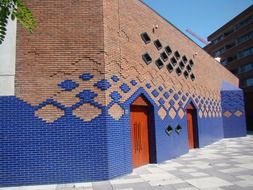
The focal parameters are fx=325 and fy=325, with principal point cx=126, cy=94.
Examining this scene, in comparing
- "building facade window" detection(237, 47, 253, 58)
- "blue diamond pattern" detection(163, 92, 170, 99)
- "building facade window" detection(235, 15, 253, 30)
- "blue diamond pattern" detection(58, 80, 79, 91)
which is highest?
"building facade window" detection(235, 15, 253, 30)

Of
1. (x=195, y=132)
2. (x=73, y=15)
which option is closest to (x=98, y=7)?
(x=73, y=15)

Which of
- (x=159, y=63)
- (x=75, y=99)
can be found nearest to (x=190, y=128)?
(x=159, y=63)

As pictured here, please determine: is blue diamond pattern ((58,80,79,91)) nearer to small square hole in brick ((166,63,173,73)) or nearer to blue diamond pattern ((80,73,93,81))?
blue diamond pattern ((80,73,93,81))

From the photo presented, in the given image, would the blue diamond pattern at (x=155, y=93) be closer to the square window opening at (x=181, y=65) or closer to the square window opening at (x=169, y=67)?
the square window opening at (x=169, y=67)

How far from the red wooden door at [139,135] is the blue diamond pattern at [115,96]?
1.43m

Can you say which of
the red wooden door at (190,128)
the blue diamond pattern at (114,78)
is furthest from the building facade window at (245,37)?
the blue diamond pattern at (114,78)

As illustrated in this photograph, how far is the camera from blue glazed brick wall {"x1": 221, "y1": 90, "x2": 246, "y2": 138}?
27263mm

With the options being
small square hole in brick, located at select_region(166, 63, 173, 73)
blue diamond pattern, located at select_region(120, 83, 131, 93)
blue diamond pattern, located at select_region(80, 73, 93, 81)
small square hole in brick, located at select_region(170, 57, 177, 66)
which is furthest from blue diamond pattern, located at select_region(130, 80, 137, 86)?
small square hole in brick, located at select_region(170, 57, 177, 66)

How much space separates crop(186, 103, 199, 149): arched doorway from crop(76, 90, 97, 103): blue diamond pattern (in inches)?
386

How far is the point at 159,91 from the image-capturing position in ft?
48.8

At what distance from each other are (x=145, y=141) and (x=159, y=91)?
257cm

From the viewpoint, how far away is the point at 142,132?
43.9 feet

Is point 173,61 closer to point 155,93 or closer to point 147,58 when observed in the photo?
point 147,58

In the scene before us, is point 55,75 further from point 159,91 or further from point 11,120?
point 159,91
